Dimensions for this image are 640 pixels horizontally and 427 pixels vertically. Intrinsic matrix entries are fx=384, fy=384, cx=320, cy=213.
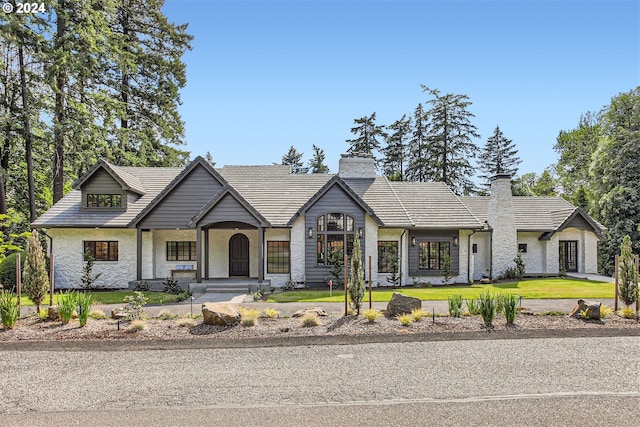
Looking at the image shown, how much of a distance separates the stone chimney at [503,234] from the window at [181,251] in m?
15.9

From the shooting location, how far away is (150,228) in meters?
17.6

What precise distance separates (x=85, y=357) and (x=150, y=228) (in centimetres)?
1062

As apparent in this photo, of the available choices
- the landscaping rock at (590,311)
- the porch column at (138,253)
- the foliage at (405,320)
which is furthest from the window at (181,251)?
the landscaping rock at (590,311)

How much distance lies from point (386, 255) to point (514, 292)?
223 inches

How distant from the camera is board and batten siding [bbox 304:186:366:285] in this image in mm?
17688

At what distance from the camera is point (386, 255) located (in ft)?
61.0

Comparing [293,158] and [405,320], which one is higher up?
[293,158]

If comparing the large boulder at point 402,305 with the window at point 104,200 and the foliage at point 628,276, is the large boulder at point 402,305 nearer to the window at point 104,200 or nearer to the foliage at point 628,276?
the foliage at point 628,276

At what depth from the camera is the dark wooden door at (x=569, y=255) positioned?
73.4 feet

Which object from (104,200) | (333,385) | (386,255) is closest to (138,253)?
(104,200)

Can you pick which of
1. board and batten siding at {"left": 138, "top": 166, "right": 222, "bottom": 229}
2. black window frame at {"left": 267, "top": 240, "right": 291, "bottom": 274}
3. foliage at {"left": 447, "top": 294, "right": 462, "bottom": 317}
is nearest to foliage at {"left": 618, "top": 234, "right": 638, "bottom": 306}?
foliage at {"left": 447, "top": 294, "right": 462, "bottom": 317}

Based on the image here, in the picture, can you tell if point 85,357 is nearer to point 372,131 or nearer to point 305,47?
point 305,47

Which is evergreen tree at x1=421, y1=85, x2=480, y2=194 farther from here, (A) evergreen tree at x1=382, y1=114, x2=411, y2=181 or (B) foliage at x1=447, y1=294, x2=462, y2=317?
(B) foliage at x1=447, y1=294, x2=462, y2=317

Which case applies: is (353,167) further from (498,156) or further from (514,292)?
(498,156)
